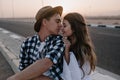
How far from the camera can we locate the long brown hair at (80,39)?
291 cm

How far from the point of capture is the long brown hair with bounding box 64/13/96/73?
2910 mm

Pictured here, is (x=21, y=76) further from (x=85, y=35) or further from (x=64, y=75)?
(x=85, y=35)

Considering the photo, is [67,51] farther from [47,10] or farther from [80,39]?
[47,10]

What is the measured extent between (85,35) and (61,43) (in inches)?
9.4

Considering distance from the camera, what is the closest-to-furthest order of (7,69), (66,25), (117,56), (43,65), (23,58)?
(43,65) → (66,25) → (23,58) → (7,69) → (117,56)

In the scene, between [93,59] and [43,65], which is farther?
[93,59]

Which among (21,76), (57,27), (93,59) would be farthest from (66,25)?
(21,76)

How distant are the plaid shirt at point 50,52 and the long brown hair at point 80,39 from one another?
0.14 metres

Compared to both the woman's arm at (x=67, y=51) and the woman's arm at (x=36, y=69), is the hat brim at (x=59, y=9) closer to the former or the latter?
the woman's arm at (x=67, y=51)

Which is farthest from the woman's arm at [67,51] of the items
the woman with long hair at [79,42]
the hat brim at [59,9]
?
the hat brim at [59,9]

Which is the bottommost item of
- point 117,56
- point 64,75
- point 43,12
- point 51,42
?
point 117,56

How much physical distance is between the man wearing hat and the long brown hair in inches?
5.3

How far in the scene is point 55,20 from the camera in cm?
303

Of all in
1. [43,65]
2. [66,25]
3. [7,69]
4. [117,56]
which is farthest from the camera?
[117,56]
